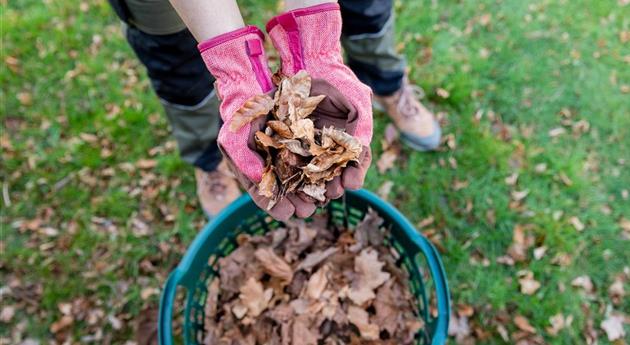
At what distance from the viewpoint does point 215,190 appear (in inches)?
92.6

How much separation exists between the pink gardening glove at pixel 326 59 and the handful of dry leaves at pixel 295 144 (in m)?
0.05

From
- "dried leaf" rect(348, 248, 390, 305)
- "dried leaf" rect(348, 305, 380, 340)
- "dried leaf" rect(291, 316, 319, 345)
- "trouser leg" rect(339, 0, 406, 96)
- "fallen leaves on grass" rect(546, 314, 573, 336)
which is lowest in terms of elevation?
"fallen leaves on grass" rect(546, 314, 573, 336)

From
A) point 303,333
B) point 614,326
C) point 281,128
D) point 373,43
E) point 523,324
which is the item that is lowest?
point 614,326

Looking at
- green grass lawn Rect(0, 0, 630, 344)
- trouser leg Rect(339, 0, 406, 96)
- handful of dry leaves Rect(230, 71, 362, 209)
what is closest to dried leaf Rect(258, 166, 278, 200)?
handful of dry leaves Rect(230, 71, 362, 209)

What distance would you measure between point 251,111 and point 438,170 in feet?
4.92

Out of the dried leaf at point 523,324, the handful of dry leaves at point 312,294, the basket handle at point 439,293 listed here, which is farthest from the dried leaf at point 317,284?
the dried leaf at point 523,324

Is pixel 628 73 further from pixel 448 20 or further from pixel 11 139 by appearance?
pixel 11 139

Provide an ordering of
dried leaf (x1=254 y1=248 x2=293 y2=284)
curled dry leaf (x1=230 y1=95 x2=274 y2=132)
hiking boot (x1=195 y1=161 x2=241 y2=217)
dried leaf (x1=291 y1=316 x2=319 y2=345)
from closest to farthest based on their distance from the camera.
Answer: curled dry leaf (x1=230 y1=95 x2=274 y2=132), dried leaf (x1=291 y1=316 x2=319 y2=345), dried leaf (x1=254 y1=248 x2=293 y2=284), hiking boot (x1=195 y1=161 x2=241 y2=217)

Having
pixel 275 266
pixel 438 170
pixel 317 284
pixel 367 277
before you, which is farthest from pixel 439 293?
pixel 438 170

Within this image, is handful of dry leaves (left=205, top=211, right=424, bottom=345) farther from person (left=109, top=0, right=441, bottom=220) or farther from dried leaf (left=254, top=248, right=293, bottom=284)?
person (left=109, top=0, right=441, bottom=220)

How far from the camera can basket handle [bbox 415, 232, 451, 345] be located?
1493 millimetres

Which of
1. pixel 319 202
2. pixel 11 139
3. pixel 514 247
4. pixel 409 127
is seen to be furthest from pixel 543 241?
pixel 11 139

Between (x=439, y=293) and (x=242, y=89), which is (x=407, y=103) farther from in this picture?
(x=242, y=89)

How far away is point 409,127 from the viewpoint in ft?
8.16
